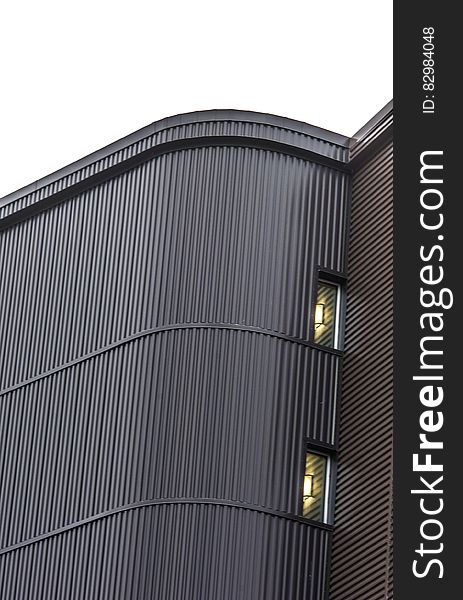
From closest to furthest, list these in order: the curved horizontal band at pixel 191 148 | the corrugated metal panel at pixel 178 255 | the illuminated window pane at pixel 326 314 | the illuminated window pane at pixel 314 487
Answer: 1. the illuminated window pane at pixel 314 487
2. the corrugated metal panel at pixel 178 255
3. the illuminated window pane at pixel 326 314
4. the curved horizontal band at pixel 191 148

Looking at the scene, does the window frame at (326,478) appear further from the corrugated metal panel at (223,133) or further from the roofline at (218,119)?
the roofline at (218,119)

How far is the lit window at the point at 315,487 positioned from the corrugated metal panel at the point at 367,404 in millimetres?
386

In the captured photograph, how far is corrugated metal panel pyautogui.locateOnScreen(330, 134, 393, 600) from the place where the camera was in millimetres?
36781

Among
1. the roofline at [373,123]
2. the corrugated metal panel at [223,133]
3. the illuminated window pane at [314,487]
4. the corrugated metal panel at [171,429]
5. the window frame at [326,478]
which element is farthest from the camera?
the corrugated metal panel at [223,133]

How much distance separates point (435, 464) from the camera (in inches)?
1256

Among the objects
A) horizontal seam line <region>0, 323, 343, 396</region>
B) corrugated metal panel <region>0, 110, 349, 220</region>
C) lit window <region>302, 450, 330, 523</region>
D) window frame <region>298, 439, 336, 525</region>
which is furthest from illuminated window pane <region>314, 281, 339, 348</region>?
corrugated metal panel <region>0, 110, 349, 220</region>

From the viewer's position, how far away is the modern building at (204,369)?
37438 millimetres

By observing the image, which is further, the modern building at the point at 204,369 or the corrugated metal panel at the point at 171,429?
the corrugated metal panel at the point at 171,429

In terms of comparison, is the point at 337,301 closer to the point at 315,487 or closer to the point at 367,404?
the point at 367,404

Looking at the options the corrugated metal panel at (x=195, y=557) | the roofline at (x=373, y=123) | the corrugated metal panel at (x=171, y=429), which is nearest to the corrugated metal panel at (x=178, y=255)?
the corrugated metal panel at (x=171, y=429)

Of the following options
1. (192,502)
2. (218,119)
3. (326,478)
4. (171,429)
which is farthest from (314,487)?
(218,119)

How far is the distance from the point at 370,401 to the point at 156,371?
17.8 ft

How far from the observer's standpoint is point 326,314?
1655 inches

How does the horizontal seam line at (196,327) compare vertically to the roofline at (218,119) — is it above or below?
below
